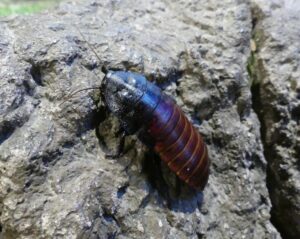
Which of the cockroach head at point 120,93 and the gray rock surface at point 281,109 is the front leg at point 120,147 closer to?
the cockroach head at point 120,93

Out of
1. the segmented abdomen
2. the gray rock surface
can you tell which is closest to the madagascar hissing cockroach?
the segmented abdomen

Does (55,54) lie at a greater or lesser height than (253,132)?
greater

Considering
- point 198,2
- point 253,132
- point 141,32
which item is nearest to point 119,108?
point 141,32

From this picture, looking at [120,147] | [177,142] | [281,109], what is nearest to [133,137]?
[120,147]

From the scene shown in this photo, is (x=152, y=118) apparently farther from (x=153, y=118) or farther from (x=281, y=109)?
(x=281, y=109)

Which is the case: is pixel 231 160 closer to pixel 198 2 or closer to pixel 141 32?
pixel 141 32

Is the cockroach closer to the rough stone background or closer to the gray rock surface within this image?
the rough stone background

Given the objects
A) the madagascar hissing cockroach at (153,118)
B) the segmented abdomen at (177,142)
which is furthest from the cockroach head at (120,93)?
the segmented abdomen at (177,142)
